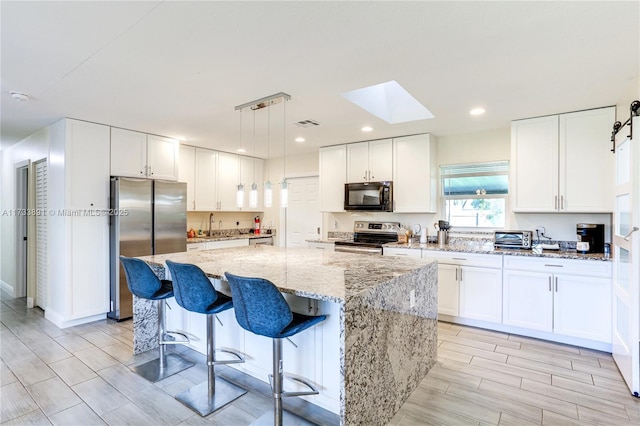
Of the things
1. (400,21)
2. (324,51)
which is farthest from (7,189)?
(400,21)

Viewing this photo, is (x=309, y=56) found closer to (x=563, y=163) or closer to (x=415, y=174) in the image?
(x=415, y=174)

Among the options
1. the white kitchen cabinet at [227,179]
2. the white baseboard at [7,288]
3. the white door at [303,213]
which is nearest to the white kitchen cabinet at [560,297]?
the white door at [303,213]

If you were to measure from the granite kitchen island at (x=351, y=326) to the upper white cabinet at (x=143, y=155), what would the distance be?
5.87 feet

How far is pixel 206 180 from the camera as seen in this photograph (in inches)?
211

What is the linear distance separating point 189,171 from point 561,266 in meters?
4.97

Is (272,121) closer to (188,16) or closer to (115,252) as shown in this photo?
(188,16)

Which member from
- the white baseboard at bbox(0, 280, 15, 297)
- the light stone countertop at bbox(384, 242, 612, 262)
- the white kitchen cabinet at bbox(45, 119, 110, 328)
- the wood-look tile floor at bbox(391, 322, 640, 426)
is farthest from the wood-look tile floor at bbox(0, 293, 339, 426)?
the light stone countertop at bbox(384, 242, 612, 262)

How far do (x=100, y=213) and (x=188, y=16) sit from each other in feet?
10.2

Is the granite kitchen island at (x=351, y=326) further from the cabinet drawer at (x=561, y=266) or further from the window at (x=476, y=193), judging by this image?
the window at (x=476, y=193)

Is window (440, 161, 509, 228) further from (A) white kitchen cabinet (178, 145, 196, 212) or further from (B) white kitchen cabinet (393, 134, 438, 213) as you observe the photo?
(A) white kitchen cabinet (178, 145, 196, 212)

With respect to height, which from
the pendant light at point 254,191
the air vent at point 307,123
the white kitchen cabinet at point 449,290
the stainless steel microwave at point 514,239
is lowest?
the white kitchen cabinet at point 449,290

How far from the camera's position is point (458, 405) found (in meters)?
2.28

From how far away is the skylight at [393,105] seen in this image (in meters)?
3.52

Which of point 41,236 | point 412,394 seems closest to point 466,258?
point 412,394
